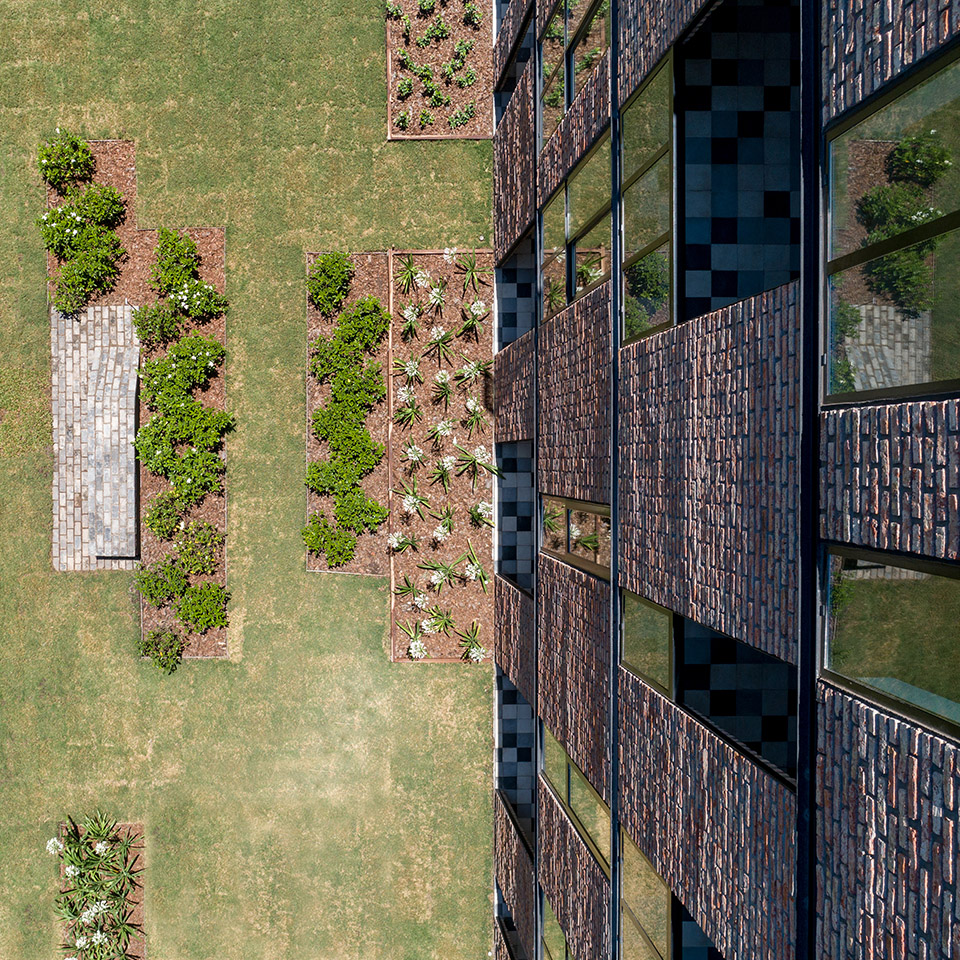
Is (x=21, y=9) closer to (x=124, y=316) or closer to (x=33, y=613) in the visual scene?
(x=124, y=316)

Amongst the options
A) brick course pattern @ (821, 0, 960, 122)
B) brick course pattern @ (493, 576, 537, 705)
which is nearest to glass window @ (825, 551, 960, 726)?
brick course pattern @ (821, 0, 960, 122)

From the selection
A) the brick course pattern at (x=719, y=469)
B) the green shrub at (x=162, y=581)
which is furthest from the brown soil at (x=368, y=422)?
the brick course pattern at (x=719, y=469)

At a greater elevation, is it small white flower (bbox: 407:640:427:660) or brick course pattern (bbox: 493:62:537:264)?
brick course pattern (bbox: 493:62:537:264)

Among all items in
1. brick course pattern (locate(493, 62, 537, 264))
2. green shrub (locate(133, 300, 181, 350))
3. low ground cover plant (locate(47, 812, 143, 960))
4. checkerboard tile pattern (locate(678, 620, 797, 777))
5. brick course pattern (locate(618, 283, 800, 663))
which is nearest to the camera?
brick course pattern (locate(618, 283, 800, 663))

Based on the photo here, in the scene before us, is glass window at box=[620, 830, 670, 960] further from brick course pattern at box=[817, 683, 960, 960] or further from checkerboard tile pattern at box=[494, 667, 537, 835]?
checkerboard tile pattern at box=[494, 667, 537, 835]

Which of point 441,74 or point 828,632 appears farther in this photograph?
point 441,74

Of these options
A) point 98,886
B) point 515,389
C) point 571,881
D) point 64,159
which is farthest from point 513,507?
point 98,886

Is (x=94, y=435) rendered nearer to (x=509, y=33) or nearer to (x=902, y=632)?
(x=509, y=33)
